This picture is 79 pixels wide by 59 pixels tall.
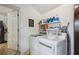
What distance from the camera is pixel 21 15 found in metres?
1.61

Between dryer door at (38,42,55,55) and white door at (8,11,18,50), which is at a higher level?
white door at (8,11,18,50)

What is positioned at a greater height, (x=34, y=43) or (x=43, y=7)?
(x=43, y=7)

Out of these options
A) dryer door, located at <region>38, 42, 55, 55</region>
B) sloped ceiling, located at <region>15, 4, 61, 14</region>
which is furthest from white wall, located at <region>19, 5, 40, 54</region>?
dryer door, located at <region>38, 42, 55, 55</region>

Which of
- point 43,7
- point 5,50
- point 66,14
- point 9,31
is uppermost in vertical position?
point 43,7

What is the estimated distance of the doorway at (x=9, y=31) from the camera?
1.55m

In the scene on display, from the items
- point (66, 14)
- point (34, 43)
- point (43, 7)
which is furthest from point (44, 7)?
point (34, 43)

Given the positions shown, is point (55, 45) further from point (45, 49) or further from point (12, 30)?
point (12, 30)

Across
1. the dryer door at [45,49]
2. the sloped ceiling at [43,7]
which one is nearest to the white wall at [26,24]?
the sloped ceiling at [43,7]

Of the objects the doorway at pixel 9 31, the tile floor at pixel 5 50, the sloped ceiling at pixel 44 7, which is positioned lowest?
the tile floor at pixel 5 50

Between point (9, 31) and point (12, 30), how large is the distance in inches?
1.8

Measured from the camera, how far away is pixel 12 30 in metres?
1.58

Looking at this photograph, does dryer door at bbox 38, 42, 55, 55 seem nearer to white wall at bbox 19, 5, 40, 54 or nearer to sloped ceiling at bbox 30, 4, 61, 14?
white wall at bbox 19, 5, 40, 54

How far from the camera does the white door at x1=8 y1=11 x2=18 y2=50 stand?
156 centimetres

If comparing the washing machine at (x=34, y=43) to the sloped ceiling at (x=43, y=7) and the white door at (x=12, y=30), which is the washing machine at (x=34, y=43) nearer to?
the white door at (x=12, y=30)
